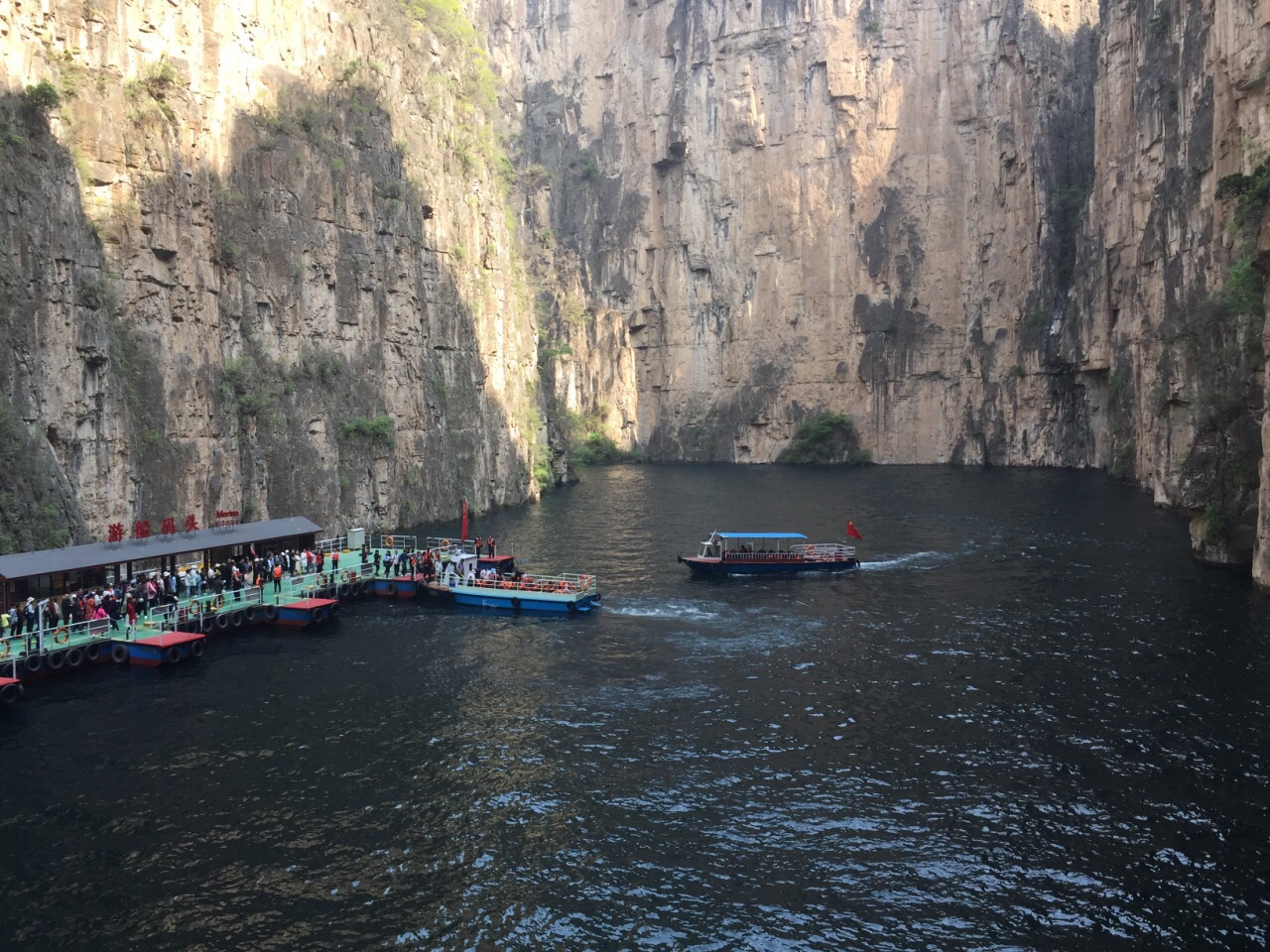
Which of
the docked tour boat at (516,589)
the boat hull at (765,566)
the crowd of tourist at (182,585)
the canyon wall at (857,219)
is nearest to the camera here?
the crowd of tourist at (182,585)

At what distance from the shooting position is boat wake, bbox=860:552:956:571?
50.1 metres

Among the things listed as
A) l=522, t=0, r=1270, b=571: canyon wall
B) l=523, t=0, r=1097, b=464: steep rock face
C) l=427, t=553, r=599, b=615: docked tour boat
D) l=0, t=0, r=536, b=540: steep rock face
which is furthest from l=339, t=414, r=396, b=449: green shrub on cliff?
l=523, t=0, r=1097, b=464: steep rock face

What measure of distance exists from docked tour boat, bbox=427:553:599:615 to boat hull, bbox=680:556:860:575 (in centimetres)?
610

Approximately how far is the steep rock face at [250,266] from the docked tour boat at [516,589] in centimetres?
1284

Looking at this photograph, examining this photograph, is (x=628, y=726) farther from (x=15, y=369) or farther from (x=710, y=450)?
(x=710, y=450)

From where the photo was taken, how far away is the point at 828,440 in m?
125

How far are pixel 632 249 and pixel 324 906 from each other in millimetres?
127799

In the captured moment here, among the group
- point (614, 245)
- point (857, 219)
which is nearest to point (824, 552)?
point (857, 219)

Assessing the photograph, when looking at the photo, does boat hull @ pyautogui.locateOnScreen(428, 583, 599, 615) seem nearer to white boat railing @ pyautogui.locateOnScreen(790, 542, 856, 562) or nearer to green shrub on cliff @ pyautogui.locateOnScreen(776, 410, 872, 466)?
white boat railing @ pyautogui.locateOnScreen(790, 542, 856, 562)

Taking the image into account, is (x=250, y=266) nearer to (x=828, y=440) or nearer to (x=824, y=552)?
(x=824, y=552)

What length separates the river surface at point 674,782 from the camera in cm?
1802

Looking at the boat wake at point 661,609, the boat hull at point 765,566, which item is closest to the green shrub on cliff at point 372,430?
the boat hull at point 765,566

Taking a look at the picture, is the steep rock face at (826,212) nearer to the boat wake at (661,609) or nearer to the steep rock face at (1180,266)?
the steep rock face at (1180,266)

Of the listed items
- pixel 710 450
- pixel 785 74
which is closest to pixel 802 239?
pixel 785 74
